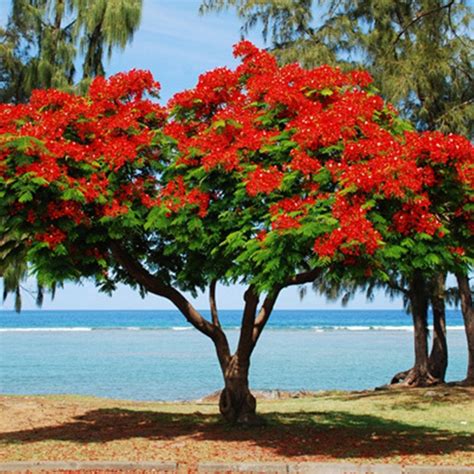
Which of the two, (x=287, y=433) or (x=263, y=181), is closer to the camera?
(x=263, y=181)

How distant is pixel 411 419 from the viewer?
574 inches

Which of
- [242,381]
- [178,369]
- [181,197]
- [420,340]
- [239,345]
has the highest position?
[181,197]

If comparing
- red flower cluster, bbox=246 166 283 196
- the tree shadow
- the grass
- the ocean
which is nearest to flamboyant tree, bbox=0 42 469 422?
red flower cluster, bbox=246 166 283 196

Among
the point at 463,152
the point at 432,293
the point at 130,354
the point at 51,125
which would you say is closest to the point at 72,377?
the point at 130,354

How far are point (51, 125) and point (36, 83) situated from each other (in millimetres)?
7581

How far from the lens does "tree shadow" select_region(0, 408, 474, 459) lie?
1097cm

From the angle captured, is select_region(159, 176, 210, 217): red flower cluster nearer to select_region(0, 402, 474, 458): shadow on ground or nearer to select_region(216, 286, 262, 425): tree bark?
select_region(216, 286, 262, 425): tree bark

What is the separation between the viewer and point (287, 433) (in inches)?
484

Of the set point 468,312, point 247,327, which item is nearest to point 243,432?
point 247,327

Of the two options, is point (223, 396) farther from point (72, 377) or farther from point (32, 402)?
point (72, 377)

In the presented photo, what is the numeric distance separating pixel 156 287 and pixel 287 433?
311 centimetres

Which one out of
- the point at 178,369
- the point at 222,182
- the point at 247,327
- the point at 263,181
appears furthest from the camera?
the point at 178,369

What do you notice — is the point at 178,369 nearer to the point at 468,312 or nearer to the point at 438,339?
the point at 438,339

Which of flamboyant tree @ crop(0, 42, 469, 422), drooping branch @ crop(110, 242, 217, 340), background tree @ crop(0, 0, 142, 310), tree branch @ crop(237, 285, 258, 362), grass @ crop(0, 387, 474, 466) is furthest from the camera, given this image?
background tree @ crop(0, 0, 142, 310)
